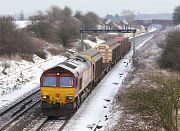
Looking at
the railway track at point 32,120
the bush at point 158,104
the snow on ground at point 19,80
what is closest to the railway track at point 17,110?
the railway track at point 32,120

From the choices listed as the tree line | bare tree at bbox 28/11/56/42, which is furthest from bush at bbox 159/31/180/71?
bare tree at bbox 28/11/56/42

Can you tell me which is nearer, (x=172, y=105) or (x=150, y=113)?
(x=172, y=105)

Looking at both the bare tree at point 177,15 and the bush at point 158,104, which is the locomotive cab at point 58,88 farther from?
the bare tree at point 177,15

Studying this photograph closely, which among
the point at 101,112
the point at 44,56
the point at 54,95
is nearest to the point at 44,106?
the point at 54,95

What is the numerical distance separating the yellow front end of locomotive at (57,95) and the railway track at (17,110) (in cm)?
202

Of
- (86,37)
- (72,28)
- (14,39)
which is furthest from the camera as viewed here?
(86,37)

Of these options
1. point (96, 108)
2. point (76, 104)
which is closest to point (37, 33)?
point (96, 108)

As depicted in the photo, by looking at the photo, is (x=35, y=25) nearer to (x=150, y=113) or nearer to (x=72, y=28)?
(x=72, y=28)

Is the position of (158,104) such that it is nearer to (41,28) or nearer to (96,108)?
(96,108)

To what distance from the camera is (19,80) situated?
33.4 m

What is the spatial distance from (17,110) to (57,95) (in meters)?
3.48

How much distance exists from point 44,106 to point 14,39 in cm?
2457

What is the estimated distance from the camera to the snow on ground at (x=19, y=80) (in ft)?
91.4

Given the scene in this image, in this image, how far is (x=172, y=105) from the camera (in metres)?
15.4
